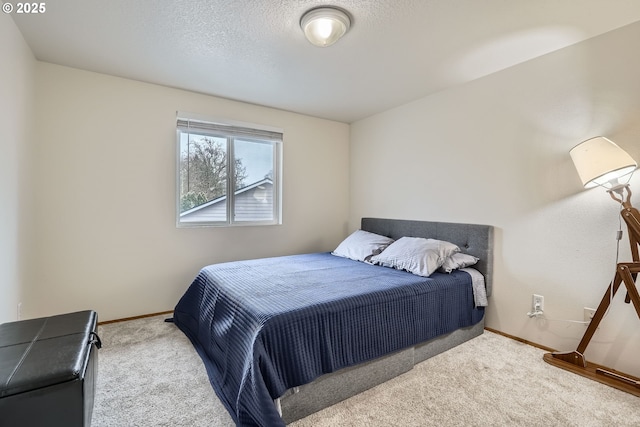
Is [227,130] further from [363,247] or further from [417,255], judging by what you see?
[417,255]

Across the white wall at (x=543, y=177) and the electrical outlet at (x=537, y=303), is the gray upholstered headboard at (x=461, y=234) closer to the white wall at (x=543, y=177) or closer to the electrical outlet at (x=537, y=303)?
the white wall at (x=543, y=177)

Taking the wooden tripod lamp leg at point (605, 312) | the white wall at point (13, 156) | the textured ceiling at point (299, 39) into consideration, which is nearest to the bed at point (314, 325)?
the wooden tripod lamp leg at point (605, 312)

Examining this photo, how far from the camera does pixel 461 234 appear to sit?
286 centimetres

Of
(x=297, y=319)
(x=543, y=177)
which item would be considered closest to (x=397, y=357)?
(x=297, y=319)

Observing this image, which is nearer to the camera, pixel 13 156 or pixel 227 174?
pixel 13 156

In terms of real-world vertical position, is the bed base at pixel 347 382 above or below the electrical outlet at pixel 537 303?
below

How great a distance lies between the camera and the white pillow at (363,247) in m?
3.06

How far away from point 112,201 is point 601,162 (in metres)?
3.81

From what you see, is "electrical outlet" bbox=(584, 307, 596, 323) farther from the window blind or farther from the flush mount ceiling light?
the window blind

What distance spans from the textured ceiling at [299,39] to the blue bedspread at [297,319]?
174cm

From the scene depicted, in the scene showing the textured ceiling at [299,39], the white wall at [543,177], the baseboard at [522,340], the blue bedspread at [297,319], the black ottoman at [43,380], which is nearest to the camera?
the black ottoman at [43,380]

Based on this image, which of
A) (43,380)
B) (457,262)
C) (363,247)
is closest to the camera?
(43,380)

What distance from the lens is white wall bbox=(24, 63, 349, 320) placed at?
2.58 m

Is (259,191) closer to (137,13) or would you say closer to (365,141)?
(365,141)
